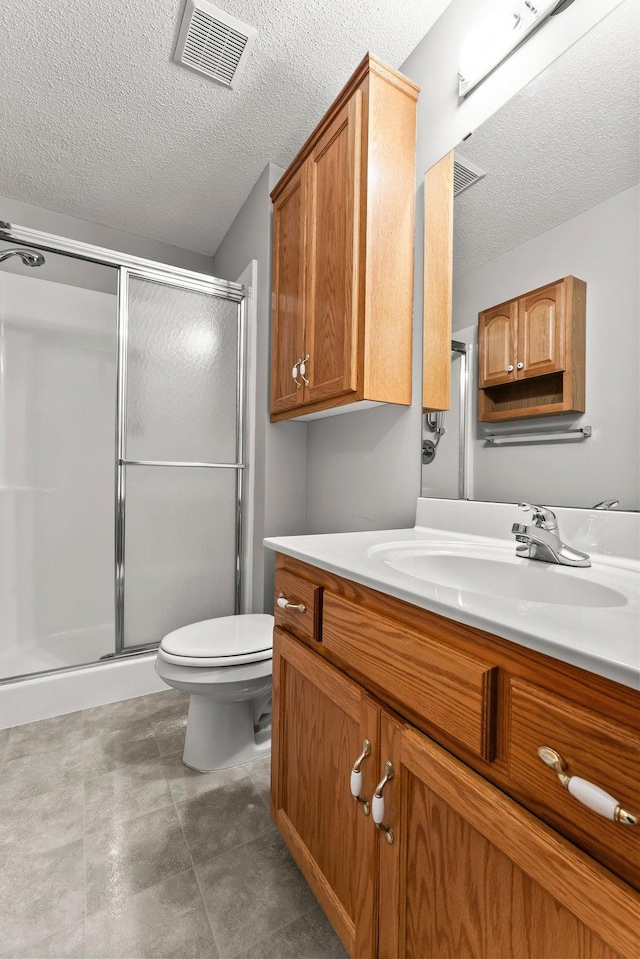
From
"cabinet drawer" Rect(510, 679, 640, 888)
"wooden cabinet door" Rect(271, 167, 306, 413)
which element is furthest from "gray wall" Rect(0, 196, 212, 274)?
"cabinet drawer" Rect(510, 679, 640, 888)

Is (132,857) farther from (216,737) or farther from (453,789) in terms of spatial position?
(453,789)

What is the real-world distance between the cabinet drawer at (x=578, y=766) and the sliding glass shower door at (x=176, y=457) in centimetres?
185

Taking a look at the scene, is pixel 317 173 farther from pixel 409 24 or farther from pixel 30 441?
pixel 30 441

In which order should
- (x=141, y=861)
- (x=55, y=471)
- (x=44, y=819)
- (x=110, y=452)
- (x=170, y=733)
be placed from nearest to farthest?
1. (x=141, y=861)
2. (x=44, y=819)
3. (x=170, y=733)
4. (x=55, y=471)
5. (x=110, y=452)

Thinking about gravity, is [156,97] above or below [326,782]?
above

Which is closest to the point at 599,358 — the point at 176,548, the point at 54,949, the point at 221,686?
the point at 221,686

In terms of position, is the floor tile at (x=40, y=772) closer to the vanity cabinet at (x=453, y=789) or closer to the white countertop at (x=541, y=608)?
the vanity cabinet at (x=453, y=789)

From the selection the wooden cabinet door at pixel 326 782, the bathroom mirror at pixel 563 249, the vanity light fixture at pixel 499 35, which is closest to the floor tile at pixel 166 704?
the wooden cabinet door at pixel 326 782

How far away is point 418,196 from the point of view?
1.42 m

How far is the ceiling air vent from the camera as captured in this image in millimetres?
1234

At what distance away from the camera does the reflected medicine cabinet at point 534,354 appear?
968 mm

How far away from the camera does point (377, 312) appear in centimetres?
135

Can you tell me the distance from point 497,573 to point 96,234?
2.84 meters

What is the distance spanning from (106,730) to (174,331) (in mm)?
1745
